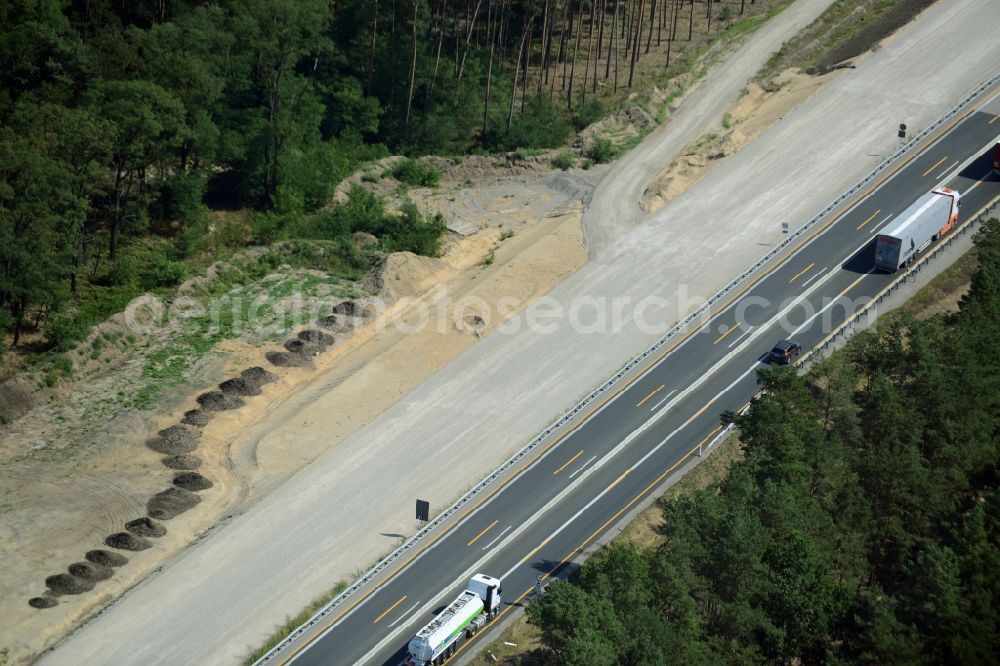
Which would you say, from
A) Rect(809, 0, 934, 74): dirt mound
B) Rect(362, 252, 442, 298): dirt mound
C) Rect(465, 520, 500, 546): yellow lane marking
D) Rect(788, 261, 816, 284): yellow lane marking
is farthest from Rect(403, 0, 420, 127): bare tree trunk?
Rect(465, 520, 500, 546): yellow lane marking

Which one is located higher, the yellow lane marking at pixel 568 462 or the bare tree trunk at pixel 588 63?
the bare tree trunk at pixel 588 63

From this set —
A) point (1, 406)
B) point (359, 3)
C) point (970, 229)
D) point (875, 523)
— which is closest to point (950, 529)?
point (875, 523)

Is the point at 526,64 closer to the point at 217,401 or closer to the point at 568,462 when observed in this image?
the point at 217,401

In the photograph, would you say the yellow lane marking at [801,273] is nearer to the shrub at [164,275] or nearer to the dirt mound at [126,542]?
the shrub at [164,275]

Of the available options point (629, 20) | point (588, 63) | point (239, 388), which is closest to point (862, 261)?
point (588, 63)

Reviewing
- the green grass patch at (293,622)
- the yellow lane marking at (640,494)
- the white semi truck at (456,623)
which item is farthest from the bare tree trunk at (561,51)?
the white semi truck at (456,623)

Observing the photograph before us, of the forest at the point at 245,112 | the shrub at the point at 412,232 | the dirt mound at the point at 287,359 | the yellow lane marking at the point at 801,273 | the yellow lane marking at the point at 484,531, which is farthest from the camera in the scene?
the shrub at the point at 412,232

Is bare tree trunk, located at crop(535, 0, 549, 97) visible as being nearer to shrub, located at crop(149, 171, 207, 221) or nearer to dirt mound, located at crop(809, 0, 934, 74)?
dirt mound, located at crop(809, 0, 934, 74)
